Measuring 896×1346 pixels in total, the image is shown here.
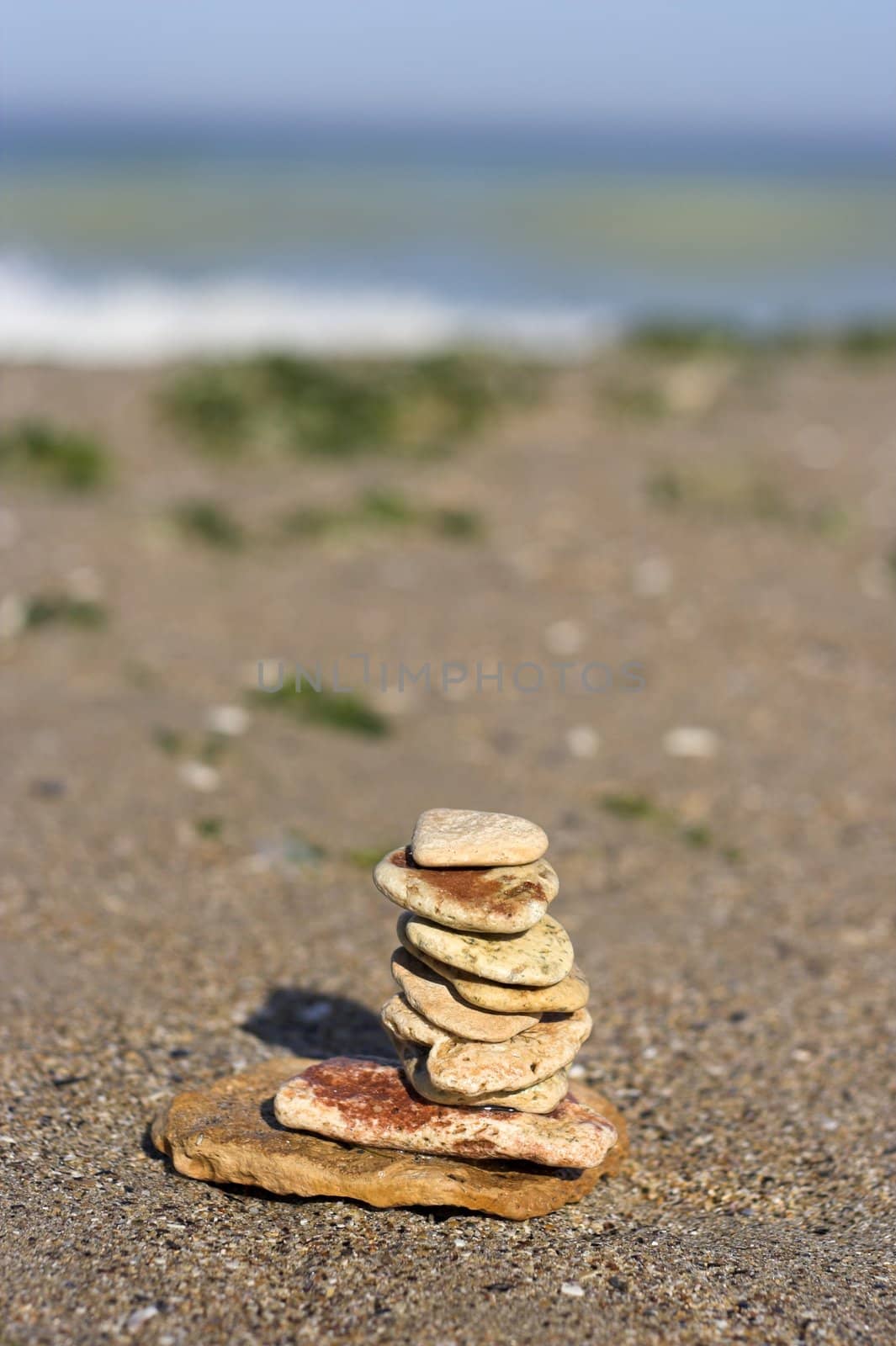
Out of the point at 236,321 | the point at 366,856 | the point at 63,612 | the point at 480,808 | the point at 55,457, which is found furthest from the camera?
the point at 236,321

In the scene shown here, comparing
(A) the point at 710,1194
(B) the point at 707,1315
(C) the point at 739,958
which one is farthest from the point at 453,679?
(B) the point at 707,1315

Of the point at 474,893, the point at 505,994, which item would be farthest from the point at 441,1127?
the point at 474,893

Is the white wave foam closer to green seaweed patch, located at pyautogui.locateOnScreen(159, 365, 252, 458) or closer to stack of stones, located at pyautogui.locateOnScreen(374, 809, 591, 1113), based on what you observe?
Result: green seaweed patch, located at pyautogui.locateOnScreen(159, 365, 252, 458)

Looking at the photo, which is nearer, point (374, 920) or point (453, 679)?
point (374, 920)

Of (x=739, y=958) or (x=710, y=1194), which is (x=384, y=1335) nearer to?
(x=710, y=1194)

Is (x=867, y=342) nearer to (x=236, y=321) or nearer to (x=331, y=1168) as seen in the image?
(x=236, y=321)

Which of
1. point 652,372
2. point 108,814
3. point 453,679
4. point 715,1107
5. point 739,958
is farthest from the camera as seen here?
point 652,372
